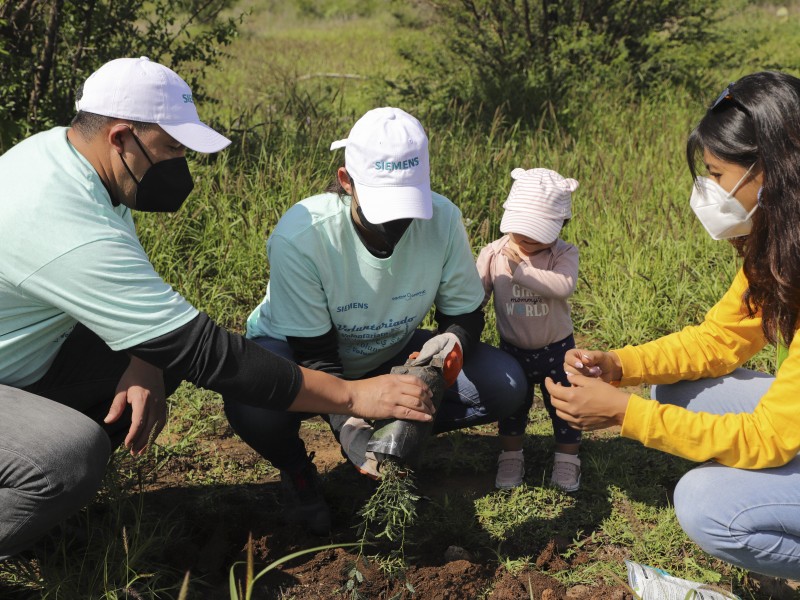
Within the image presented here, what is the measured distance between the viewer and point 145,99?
237 cm

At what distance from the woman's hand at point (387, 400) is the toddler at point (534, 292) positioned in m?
0.84

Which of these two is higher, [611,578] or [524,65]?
[524,65]

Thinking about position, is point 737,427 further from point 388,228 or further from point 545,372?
point 388,228

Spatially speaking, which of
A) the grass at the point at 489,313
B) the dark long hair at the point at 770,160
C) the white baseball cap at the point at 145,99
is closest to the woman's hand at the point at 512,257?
the grass at the point at 489,313

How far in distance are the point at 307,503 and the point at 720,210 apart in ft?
5.39

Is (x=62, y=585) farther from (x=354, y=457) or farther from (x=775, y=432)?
(x=775, y=432)

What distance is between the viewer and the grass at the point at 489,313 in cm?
275

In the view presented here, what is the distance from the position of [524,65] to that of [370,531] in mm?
5815

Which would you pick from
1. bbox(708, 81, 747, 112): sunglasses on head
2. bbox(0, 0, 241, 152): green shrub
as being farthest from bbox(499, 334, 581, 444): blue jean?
bbox(0, 0, 241, 152): green shrub

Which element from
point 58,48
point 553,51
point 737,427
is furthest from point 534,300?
point 553,51

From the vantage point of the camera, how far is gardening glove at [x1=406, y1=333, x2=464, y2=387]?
2725mm

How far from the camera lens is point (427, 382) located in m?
2.63

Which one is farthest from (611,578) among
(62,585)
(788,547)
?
(62,585)

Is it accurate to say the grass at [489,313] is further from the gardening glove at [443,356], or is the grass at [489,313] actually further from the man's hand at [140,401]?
the gardening glove at [443,356]
